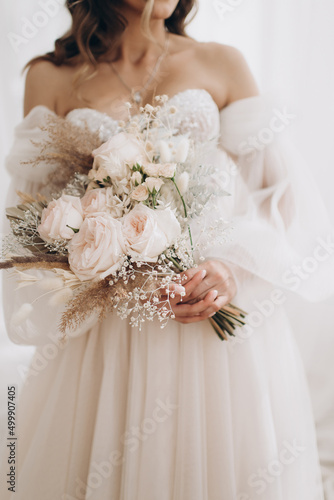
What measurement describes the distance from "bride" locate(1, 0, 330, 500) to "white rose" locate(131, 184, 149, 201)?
20 cm

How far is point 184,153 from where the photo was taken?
0.88 metres

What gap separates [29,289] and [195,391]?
19.5 inches

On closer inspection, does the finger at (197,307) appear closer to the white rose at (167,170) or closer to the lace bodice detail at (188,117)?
the white rose at (167,170)

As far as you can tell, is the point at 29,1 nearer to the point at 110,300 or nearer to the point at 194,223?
the point at 194,223

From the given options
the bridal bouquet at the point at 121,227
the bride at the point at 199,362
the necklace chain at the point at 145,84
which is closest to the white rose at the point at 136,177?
the bridal bouquet at the point at 121,227

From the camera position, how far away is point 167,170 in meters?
0.83

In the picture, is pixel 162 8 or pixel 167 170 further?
pixel 162 8

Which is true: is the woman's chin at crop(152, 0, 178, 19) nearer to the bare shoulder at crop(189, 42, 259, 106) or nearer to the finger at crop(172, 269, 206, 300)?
the bare shoulder at crop(189, 42, 259, 106)

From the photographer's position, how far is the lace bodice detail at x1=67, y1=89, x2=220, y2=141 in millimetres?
1149

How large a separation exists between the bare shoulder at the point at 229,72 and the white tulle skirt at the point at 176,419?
0.58 meters

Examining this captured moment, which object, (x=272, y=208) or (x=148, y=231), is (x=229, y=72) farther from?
(x=148, y=231)

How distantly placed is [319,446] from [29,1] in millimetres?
1871

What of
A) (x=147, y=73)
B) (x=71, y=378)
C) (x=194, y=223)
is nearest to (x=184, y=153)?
(x=194, y=223)

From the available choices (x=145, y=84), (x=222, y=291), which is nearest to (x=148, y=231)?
(x=222, y=291)
